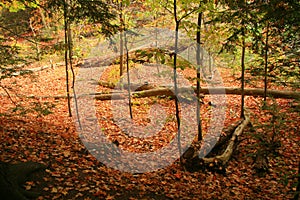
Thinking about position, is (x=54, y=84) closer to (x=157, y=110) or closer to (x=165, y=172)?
(x=157, y=110)

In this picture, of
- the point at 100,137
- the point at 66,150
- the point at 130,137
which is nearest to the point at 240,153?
the point at 130,137

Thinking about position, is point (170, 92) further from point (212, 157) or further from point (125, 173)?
point (125, 173)

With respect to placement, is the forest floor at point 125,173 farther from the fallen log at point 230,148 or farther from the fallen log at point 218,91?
the fallen log at point 218,91

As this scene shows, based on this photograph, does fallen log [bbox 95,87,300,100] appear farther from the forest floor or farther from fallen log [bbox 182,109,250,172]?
fallen log [bbox 182,109,250,172]

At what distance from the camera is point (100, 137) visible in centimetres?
927

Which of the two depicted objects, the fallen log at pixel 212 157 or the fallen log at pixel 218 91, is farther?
the fallen log at pixel 218 91

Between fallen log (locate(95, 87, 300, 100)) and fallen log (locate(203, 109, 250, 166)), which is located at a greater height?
fallen log (locate(95, 87, 300, 100))

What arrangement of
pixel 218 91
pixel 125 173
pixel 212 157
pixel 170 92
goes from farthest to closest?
pixel 218 91 → pixel 170 92 → pixel 212 157 → pixel 125 173

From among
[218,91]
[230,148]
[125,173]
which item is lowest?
[125,173]

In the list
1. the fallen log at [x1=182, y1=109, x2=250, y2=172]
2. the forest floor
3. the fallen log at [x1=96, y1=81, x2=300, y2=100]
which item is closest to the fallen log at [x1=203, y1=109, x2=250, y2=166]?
the fallen log at [x1=182, y1=109, x2=250, y2=172]

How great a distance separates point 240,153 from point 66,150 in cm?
553

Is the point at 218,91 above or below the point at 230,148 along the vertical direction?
above

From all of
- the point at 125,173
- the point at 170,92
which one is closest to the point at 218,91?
the point at 170,92

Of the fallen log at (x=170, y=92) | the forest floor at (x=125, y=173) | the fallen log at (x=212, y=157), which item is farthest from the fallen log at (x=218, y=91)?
the fallen log at (x=212, y=157)
